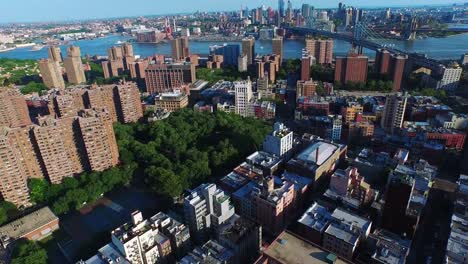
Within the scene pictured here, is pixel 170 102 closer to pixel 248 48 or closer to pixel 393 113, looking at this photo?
pixel 393 113

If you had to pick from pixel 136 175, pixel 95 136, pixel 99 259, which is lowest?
pixel 136 175

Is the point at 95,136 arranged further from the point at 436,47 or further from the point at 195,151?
the point at 436,47

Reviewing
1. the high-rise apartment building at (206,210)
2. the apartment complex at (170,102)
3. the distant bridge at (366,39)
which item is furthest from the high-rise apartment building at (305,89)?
the high-rise apartment building at (206,210)

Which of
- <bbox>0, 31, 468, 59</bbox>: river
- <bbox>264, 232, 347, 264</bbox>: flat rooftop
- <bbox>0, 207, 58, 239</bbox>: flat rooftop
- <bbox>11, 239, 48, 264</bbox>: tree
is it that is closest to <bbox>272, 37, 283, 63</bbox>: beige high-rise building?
<bbox>0, 31, 468, 59</bbox>: river

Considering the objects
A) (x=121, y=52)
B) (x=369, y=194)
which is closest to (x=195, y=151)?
(x=369, y=194)

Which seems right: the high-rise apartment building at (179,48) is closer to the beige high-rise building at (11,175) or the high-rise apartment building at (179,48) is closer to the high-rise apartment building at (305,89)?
the high-rise apartment building at (305,89)

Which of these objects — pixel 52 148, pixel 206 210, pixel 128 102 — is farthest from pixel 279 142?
pixel 128 102
